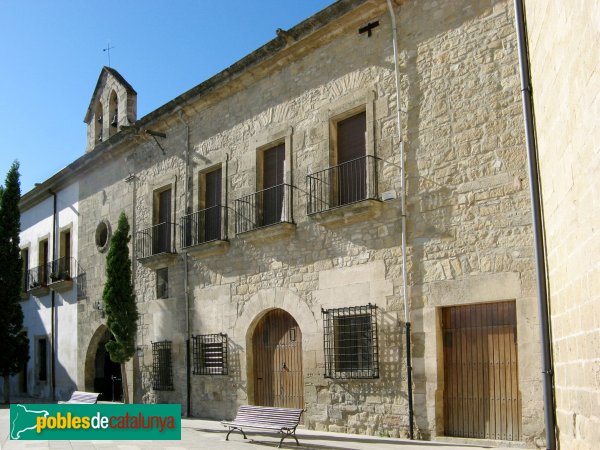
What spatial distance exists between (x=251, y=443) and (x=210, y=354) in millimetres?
3621

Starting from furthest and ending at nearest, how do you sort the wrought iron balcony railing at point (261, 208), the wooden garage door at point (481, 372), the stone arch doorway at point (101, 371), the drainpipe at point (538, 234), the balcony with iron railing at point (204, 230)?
the stone arch doorway at point (101, 371), the balcony with iron railing at point (204, 230), the wrought iron balcony railing at point (261, 208), the wooden garage door at point (481, 372), the drainpipe at point (538, 234)

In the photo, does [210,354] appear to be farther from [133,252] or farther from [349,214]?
[349,214]

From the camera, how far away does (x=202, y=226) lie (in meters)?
13.8

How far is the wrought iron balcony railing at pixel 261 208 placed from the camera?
12.0 meters

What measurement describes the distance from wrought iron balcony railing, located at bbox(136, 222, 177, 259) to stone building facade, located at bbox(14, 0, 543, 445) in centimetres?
4

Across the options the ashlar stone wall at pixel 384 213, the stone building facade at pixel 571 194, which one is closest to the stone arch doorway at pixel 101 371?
the ashlar stone wall at pixel 384 213

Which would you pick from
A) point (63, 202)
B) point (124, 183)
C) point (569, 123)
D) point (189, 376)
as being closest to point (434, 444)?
point (569, 123)

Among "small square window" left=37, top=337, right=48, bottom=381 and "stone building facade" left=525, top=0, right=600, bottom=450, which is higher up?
"stone building facade" left=525, top=0, right=600, bottom=450

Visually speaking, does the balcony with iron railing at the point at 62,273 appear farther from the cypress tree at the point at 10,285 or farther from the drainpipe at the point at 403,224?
the drainpipe at the point at 403,224

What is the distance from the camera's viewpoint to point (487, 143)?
892 cm

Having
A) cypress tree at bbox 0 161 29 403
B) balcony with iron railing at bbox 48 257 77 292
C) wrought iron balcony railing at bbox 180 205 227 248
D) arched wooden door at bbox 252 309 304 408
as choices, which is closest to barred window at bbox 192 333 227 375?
arched wooden door at bbox 252 309 304 408

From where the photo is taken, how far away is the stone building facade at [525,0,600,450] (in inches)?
195

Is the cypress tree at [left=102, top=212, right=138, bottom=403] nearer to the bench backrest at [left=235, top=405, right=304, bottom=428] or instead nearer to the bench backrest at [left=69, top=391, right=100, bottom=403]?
the bench backrest at [left=69, top=391, right=100, bottom=403]

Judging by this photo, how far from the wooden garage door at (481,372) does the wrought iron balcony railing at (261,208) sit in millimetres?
3749
